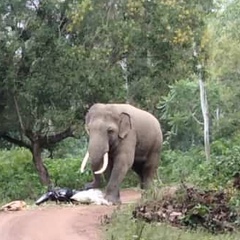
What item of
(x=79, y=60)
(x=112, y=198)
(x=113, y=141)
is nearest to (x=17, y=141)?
(x=79, y=60)

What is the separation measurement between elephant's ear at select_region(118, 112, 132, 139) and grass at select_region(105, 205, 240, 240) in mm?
5314

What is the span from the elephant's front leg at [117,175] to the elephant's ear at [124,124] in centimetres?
43

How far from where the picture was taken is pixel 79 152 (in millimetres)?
31766

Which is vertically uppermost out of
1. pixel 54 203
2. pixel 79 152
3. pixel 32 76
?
pixel 32 76

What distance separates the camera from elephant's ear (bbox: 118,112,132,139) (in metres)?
14.3

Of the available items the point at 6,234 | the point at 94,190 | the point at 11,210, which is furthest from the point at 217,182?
the point at 6,234

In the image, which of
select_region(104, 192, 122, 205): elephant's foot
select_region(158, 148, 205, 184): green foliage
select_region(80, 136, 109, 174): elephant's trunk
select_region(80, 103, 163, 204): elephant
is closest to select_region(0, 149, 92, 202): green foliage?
select_region(158, 148, 205, 184): green foliage

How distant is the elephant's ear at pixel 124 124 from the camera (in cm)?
1427

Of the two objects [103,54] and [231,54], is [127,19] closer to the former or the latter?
[103,54]

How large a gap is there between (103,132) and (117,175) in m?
0.83

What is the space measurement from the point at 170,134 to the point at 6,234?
23269 mm

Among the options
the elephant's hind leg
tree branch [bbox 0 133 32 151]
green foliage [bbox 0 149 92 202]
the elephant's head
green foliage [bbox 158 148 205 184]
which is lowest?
green foliage [bbox 158 148 205 184]

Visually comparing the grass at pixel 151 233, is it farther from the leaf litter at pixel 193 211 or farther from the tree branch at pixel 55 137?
the tree branch at pixel 55 137

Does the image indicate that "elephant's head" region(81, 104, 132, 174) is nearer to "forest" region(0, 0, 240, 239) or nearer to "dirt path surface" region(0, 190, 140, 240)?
"dirt path surface" region(0, 190, 140, 240)
